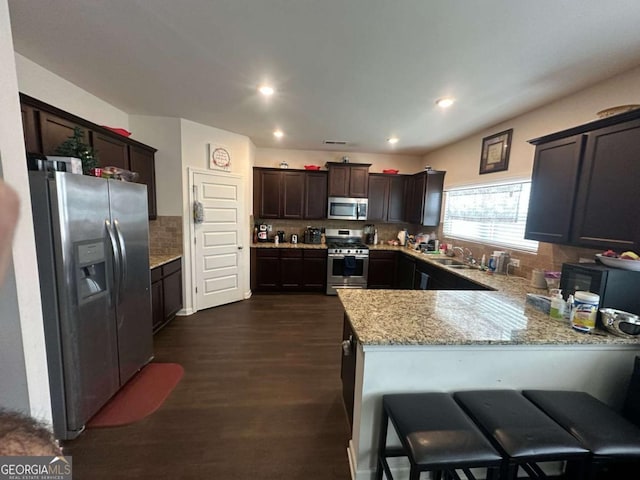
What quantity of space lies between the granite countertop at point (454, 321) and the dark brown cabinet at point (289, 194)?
305 centimetres

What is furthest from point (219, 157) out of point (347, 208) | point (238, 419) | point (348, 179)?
point (238, 419)

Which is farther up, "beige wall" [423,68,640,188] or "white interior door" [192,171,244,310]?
"beige wall" [423,68,640,188]

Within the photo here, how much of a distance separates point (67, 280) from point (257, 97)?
2161 millimetres

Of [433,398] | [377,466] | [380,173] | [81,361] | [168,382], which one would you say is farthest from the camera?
[380,173]

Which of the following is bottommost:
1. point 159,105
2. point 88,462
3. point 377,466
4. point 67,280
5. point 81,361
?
point 88,462

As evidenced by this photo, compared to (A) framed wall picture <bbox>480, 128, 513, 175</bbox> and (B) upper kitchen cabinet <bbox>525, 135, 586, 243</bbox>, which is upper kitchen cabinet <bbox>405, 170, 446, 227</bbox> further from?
(B) upper kitchen cabinet <bbox>525, 135, 586, 243</bbox>

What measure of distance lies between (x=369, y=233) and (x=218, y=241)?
283 centimetres

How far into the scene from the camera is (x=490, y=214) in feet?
11.1

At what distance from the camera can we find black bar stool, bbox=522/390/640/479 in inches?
43.1

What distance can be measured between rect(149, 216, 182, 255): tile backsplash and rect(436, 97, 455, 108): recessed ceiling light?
130 inches

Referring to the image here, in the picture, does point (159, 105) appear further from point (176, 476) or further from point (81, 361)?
point (176, 476)

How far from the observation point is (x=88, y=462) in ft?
5.16

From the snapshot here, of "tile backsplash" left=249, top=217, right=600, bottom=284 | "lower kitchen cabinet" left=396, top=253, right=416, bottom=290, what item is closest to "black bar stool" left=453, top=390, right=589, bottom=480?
"tile backsplash" left=249, top=217, right=600, bottom=284

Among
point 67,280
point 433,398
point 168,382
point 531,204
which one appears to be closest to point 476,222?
point 531,204
